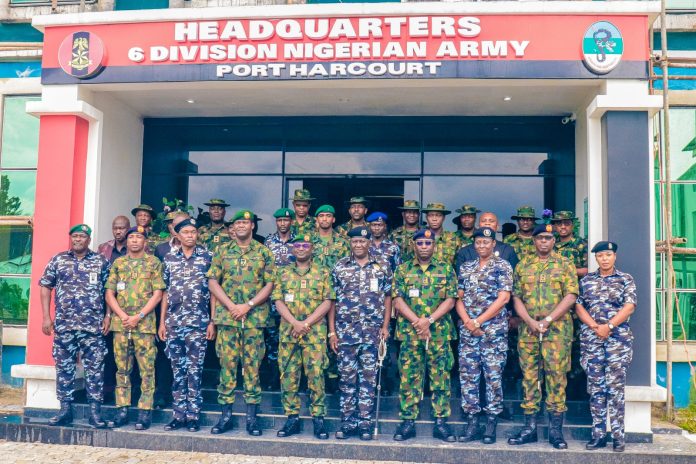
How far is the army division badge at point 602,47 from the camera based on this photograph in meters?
6.07

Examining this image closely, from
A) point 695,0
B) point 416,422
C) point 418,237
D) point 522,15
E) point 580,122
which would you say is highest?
point 695,0

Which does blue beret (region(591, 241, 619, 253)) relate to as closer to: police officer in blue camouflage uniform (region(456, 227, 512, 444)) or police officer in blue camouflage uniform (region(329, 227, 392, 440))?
police officer in blue camouflage uniform (region(456, 227, 512, 444))

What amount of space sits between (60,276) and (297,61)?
11.2ft

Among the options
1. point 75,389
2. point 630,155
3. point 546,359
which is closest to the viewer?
point 546,359

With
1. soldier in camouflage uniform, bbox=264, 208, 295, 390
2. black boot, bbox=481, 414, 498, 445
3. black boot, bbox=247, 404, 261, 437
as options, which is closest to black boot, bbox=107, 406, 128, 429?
black boot, bbox=247, 404, 261, 437

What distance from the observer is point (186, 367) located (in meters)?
5.73

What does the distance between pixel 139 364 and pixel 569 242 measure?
4.78 m

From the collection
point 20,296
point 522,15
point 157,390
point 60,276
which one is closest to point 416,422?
point 157,390

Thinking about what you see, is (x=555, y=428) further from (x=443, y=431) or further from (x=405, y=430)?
(x=405, y=430)

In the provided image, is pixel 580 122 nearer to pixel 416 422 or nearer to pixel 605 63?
pixel 605 63

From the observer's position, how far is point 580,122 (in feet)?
25.3

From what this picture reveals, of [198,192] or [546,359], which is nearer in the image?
[546,359]

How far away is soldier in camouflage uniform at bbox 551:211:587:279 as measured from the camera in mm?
6387

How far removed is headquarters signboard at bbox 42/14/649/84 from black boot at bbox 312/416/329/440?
3631 millimetres
